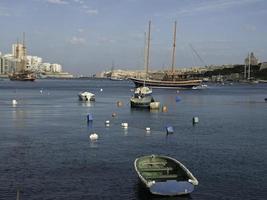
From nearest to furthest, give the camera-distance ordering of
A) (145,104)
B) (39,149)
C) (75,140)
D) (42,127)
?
(39,149)
(75,140)
(42,127)
(145,104)

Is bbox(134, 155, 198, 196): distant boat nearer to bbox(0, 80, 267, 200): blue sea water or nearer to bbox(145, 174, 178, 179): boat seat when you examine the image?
bbox(145, 174, 178, 179): boat seat

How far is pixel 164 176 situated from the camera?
97.1 ft

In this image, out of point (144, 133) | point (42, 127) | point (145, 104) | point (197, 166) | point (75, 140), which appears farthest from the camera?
point (145, 104)

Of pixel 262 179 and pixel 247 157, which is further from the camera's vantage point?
pixel 247 157

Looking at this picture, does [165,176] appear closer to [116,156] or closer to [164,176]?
[164,176]

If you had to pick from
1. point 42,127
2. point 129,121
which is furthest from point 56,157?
point 129,121

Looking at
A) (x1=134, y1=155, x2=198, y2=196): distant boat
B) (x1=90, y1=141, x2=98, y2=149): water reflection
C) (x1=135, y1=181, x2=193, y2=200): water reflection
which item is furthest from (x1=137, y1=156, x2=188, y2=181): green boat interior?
(x1=90, y1=141, x2=98, y2=149): water reflection

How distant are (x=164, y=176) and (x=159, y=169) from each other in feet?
4.54

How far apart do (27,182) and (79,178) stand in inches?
135

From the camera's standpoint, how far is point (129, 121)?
68.4 meters

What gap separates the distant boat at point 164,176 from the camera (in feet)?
90.0

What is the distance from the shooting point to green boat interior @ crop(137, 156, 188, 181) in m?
29.4

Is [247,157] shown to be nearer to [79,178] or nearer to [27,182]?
[79,178]

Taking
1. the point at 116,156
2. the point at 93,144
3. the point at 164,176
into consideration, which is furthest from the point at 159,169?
the point at 93,144
